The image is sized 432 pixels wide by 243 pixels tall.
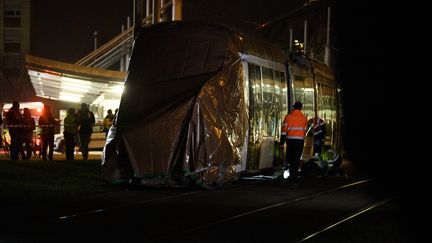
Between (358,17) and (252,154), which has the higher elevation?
(358,17)

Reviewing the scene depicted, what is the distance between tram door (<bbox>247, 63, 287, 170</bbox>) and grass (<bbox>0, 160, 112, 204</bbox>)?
3167 millimetres

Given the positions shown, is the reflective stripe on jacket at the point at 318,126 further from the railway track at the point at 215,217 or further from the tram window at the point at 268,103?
the railway track at the point at 215,217

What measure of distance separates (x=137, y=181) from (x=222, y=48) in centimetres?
305

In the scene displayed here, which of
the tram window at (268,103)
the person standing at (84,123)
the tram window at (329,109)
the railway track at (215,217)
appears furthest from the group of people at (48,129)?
the railway track at (215,217)

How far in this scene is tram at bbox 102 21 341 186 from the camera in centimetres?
1517

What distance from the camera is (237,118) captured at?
1589 centimetres

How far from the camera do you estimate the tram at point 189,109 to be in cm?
1517

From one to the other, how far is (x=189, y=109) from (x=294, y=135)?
277cm

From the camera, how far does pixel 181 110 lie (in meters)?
15.3

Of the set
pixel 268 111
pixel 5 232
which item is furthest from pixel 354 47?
pixel 5 232

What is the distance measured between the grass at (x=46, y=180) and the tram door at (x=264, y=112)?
125 inches

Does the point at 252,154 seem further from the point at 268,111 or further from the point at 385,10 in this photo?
the point at 385,10

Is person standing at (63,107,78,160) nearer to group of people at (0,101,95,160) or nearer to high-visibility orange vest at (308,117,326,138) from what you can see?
group of people at (0,101,95,160)

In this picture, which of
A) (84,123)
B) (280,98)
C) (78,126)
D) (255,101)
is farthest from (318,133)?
(78,126)
